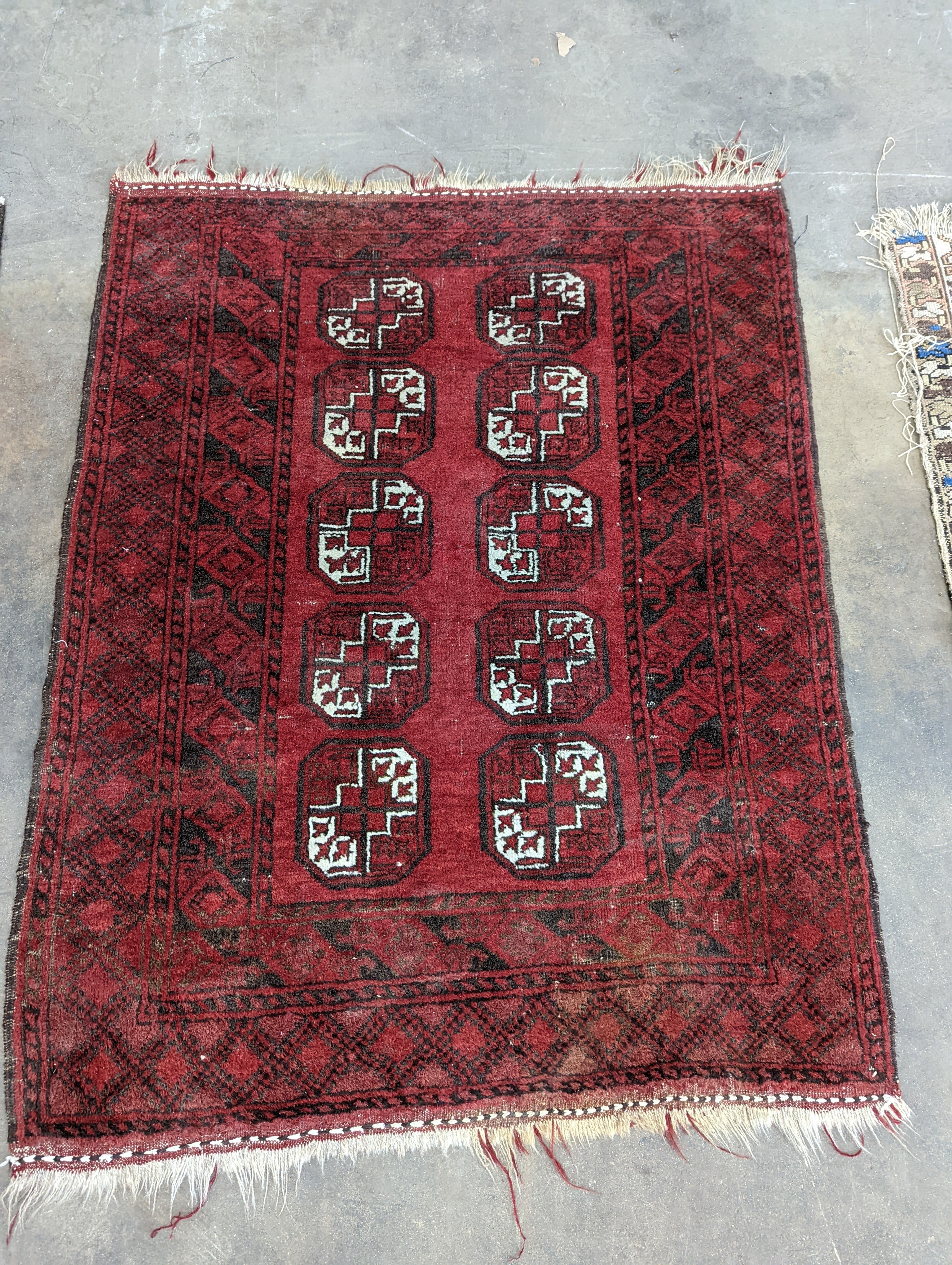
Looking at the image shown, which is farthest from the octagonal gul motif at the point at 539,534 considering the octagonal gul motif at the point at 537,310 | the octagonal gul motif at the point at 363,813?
the octagonal gul motif at the point at 363,813

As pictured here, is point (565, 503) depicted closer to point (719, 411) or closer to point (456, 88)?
point (719, 411)

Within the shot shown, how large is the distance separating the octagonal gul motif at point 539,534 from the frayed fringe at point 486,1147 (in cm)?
111

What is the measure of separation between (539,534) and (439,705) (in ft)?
1.53

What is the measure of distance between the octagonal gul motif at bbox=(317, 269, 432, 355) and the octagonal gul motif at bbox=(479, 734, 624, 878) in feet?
3.37

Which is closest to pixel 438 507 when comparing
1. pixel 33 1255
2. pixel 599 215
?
pixel 599 215

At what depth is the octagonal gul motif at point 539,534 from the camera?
1.88 metres

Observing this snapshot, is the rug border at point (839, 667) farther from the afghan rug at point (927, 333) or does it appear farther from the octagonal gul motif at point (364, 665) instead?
the octagonal gul motif at point (364, 665)

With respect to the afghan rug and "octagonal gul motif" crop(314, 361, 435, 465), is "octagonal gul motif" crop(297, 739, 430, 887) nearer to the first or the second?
"octagonal gul motif" crop(314, 361, 435, 465)

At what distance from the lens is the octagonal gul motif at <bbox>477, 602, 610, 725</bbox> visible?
70.9 inches

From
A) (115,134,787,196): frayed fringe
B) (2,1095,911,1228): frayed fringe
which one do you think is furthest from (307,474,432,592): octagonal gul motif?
(2,1095,911,1228): frayed fringe

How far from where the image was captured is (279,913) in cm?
168

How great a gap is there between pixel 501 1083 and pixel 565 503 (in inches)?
49.1

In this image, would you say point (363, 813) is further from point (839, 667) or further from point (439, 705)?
point (839, 667)

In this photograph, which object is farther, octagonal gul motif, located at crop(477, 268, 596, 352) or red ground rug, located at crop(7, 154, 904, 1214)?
octagonal gul motif, located at crop(477, 268, 596, 352)
